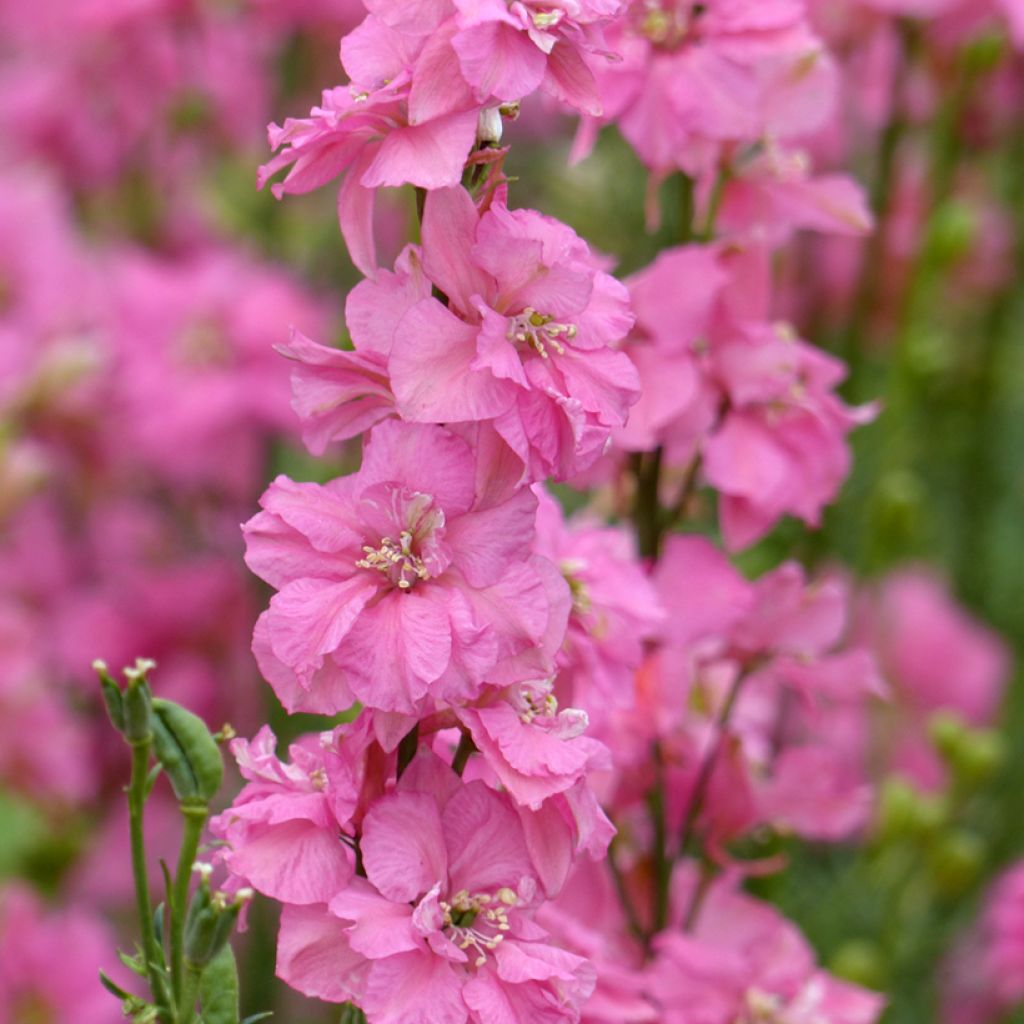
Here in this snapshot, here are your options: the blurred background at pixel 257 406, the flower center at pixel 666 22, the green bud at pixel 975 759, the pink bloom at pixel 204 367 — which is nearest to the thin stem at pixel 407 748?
the flower center at pixel 666 22

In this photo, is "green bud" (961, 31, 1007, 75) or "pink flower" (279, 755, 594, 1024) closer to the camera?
"pink flower" (279, 755, 594, 1024)

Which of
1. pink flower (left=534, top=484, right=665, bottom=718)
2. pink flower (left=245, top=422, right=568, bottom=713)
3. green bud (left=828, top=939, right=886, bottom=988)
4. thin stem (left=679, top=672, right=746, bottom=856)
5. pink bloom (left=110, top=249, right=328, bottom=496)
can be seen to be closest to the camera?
pink flower (left=245, top=422, right=568, bottom=713)

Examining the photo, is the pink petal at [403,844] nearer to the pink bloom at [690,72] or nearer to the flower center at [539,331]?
the flower center at [539,331]

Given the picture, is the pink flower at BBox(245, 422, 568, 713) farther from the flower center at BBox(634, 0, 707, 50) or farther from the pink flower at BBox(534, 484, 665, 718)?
the flower center at BBox(634, 0, 707, 50)

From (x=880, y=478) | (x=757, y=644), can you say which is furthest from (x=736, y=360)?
(x=880, y=478)

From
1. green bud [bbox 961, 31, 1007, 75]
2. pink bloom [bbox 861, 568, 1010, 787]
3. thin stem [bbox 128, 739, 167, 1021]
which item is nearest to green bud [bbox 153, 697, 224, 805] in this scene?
thin stem [bbox 128, 739, 167, 1021]

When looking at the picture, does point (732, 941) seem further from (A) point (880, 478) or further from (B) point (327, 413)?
(A) point (880, 478)

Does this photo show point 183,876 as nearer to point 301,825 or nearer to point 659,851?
point 301,825
